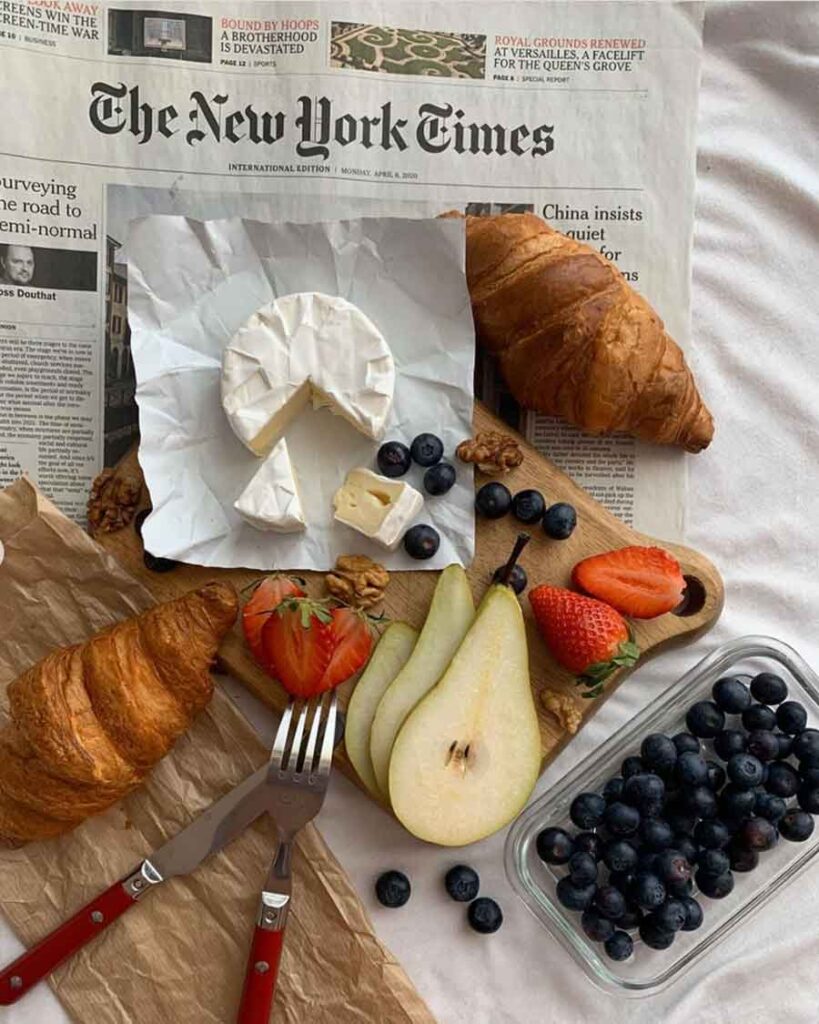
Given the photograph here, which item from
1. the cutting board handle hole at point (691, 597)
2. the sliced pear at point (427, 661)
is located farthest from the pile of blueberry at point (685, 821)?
the sliced pear at point (427, 661)

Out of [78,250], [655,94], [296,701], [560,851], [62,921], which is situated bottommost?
[62,921]

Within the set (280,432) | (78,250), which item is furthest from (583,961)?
(78,250)

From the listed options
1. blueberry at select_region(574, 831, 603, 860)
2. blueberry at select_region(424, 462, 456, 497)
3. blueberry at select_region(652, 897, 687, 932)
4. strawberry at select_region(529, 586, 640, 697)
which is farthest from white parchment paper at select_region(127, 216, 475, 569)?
blueberry at select_region(652, 897, 687, 932)

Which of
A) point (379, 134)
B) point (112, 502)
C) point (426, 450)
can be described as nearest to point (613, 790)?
point (426, 450)

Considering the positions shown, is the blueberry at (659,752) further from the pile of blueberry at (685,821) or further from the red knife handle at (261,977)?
the red knife handle at (261,977)

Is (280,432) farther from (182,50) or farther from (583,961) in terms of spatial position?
(583,961)

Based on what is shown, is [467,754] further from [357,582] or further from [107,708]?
[107,708]

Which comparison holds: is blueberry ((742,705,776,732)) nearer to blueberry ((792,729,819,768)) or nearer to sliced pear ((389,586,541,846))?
blueberry ((792,729,819,768))

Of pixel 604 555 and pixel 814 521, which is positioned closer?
pixel 604 555
